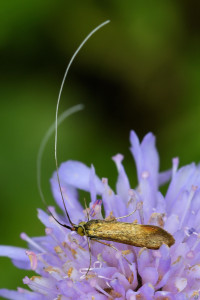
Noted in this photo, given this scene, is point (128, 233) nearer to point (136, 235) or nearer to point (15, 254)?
point (136, 235)

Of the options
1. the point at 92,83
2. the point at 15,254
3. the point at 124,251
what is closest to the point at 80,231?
the point at 124,251

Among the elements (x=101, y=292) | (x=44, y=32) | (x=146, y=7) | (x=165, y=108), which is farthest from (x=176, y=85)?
(x=101, y=292)

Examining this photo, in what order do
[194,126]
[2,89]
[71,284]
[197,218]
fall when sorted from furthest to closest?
1. [2,89]
2. [194,126]
3. [197,218]
4. [71,284]

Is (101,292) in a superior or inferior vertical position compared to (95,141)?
inferior

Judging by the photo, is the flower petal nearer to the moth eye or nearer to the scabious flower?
the scabious flower

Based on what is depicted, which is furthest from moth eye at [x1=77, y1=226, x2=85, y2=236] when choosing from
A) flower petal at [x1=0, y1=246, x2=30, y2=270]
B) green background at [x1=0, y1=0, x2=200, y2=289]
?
green background at [x1=0, y1=0, x2=200, y2=289]

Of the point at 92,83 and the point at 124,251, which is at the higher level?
the point at 92,83

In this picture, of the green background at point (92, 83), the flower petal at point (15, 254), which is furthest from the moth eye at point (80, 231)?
the green background at point (92, 83)

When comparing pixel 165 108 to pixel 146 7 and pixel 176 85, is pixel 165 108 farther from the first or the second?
pixel 146 7
